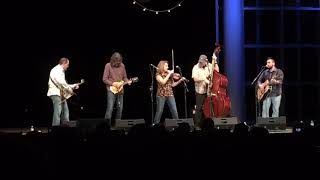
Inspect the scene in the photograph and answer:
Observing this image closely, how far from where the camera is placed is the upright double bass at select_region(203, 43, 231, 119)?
11977 millimetres

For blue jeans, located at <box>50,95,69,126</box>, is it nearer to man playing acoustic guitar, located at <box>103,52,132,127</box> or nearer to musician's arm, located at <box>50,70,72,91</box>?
musician's arm, located at <box>50,70,72,91</box>

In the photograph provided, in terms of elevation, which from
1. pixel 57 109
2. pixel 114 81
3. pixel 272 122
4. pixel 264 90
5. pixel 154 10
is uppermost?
pixel 154 10

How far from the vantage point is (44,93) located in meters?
14.0

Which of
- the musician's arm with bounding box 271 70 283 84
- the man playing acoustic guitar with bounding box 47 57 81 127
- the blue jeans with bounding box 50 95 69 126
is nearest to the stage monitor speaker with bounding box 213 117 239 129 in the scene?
the musician's arm with bounding box 271 70 283 84

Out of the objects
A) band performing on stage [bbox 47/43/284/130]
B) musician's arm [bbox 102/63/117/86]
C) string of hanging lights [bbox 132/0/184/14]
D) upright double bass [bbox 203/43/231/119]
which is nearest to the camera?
band performing on stage [bbox 47/43/284/130]

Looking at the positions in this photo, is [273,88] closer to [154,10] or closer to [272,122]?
[272,122]

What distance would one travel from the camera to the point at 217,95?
12016mm

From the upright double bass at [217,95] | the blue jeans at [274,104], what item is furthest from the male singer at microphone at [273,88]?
the upright double bass at [217,95]

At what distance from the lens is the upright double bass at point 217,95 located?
11977 mm

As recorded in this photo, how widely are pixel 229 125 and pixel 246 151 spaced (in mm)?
6764

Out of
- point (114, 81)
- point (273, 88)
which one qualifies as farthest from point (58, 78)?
point (273, 88)

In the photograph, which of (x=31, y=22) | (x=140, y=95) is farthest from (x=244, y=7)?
(x=31, y=22)

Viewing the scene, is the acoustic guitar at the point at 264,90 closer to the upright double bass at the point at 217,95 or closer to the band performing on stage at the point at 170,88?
the band performing on stage at the point at 170,88

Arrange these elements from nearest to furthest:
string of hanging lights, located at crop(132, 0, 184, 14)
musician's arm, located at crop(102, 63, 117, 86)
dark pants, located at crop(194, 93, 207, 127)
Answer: musician's arm, located at crop(102, 63, 117, 86) → dark pants, located at crop(194, 93, 207, 127) → string of hanging lights, located at crop(132, 0, 184, 14)
